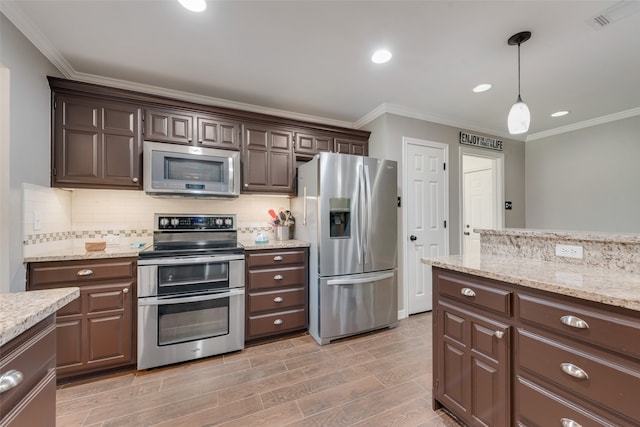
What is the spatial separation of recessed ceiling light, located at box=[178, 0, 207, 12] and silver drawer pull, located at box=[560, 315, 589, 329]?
2.50 m

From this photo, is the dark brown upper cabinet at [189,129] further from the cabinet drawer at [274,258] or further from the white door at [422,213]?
the white door at [422,213]

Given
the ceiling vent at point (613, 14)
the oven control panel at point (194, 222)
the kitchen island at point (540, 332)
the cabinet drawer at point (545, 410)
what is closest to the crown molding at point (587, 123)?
the ceiling vent at point (613, 14)

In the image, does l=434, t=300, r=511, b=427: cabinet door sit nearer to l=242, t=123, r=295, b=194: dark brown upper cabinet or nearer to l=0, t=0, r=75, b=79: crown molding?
l=242, t=123, r=295, b=194: dark brown upper cabinet

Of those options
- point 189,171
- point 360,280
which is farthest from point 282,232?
point 189,171

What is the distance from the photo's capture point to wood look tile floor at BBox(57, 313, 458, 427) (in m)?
1.61

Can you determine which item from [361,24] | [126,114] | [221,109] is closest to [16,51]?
[126,114]

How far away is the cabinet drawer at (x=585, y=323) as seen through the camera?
2.91 ft

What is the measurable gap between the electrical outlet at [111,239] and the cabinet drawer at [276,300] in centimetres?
144

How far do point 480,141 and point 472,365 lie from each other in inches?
136

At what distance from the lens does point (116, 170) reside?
7.63 feet

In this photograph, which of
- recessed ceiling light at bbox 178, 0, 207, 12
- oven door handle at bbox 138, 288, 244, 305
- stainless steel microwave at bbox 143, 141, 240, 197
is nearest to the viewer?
recessed ceiling light at bbox 178, 0, 207, 12

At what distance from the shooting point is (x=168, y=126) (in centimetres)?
250

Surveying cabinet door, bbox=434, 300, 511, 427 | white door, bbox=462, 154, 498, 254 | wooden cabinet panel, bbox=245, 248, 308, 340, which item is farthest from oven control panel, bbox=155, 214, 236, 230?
white door, bbox=462, 154, 498, 254

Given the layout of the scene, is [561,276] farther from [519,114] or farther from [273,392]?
[273,392]
